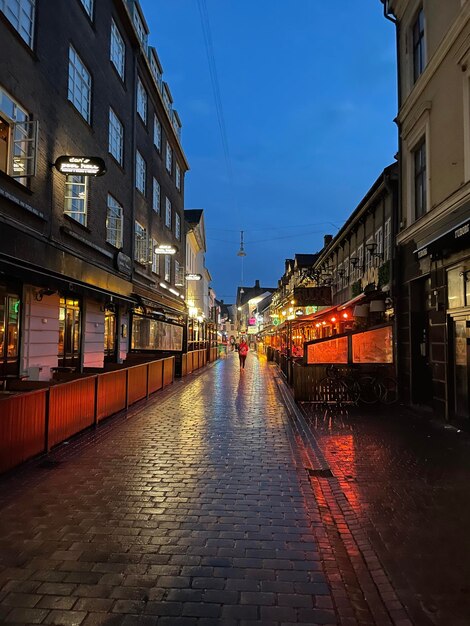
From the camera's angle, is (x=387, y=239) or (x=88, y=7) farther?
(x=88, y=7)

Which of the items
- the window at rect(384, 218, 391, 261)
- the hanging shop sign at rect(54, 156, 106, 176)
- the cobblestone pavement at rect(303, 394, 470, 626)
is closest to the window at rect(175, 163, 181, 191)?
the window at rect(384, 218, 391, 261)

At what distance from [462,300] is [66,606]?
8274 mm

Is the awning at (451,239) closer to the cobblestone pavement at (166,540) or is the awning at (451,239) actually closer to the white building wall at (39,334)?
the cobblestone pavement at (166,540)

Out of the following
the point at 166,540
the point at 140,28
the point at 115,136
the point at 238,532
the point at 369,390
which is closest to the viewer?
the point at 166,540

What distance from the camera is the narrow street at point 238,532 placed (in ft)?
10.2

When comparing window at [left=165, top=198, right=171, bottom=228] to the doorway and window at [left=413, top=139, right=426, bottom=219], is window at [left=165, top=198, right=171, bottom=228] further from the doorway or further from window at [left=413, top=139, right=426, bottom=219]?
the doorway

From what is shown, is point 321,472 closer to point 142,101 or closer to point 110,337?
point 110,337

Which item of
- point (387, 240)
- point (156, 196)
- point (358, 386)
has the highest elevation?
point (156, 196)

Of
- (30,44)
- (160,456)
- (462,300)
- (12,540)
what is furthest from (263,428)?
(30,44)

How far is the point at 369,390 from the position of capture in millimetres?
12070

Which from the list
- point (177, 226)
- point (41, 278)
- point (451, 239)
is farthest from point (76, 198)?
point (177, 226)

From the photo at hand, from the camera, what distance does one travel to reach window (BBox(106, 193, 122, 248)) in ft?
54.5

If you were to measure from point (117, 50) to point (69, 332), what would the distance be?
11569mm

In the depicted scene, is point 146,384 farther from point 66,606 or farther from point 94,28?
point 94,28
